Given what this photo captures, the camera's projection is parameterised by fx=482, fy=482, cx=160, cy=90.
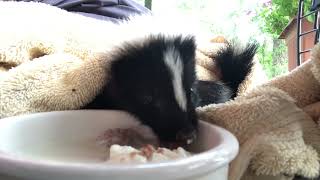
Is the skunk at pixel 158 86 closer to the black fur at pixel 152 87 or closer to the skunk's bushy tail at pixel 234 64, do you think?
the black fur at pixel 152 87

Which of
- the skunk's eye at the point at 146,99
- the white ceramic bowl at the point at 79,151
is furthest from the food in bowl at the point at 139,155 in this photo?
the skunk's eye at the point at 146,99

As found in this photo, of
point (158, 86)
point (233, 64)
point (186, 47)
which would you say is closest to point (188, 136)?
point (158, 86)

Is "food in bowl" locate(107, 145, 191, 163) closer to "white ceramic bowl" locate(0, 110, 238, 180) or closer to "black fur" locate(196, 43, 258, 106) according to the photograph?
"white ceramic bowl" locate(0, 110, 238, 180)

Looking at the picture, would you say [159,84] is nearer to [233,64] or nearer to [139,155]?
[139,155]

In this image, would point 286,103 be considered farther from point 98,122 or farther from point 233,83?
point 233,83

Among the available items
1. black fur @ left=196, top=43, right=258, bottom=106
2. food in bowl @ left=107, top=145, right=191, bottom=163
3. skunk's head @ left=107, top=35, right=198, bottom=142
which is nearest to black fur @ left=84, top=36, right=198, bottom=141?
skunk's head @ left=107, top=35, right=198, bottom=142
